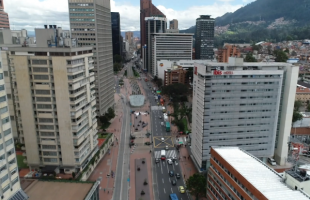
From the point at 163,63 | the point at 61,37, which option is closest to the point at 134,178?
the point at 61,37

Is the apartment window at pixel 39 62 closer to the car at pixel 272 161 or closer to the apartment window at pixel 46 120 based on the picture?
the apartment window at pixel 46 120

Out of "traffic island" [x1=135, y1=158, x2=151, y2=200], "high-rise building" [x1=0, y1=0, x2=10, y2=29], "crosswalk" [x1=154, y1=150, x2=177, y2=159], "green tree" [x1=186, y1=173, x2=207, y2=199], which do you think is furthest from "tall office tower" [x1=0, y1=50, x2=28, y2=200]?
"high-rise building" [x1=0, y1=0, x2=10, y2=29]

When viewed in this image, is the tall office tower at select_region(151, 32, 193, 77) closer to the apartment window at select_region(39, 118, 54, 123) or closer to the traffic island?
the traffic island

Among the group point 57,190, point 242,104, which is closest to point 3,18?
point 57,190

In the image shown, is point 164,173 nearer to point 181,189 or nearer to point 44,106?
point 181,189

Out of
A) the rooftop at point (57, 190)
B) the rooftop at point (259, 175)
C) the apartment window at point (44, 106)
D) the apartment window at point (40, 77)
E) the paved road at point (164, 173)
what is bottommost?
the paved road at point (164, 173)

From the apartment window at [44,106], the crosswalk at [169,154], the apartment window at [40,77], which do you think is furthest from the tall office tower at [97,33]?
the apartment window at [44,106]

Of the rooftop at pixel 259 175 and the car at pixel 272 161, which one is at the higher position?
the rooftop at pixel 259 175

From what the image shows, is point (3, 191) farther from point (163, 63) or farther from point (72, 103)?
point (163, 63)
